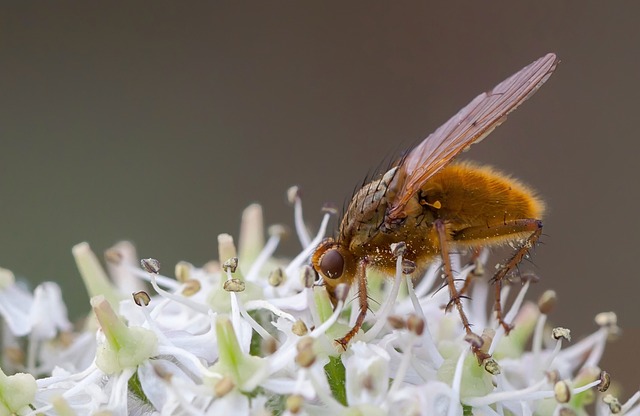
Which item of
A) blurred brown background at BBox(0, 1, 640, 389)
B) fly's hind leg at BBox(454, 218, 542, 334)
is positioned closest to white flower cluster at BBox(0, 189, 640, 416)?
fly's hind leg at BBox(454, 218, 542, 334)

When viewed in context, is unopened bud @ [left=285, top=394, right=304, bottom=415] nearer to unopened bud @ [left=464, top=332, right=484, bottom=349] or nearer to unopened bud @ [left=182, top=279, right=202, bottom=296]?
unopened bud @ [left=464, top=332, right=484, bottom=349]

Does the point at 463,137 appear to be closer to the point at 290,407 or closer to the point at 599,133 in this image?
the point at 290,407

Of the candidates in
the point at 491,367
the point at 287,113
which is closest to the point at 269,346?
the point at 491,367

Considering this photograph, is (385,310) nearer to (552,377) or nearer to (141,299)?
(552,377)

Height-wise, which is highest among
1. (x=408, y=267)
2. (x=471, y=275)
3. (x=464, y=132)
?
(x=464, y=132)

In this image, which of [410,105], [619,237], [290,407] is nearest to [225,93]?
[410,105]

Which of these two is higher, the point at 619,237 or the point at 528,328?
the point at 528,328

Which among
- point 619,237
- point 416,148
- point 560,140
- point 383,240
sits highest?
point 416,148
